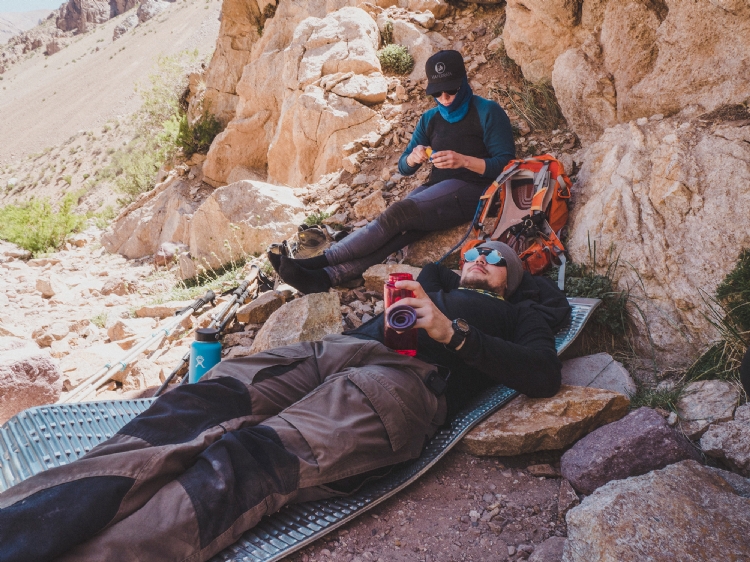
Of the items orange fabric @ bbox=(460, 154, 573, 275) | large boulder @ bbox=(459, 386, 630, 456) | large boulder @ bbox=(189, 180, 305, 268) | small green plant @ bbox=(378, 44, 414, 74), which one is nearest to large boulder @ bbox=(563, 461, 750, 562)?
large boulder @ bbox=(459, 386, 630, 456)

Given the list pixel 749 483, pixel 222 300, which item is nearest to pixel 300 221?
pixel 222 300

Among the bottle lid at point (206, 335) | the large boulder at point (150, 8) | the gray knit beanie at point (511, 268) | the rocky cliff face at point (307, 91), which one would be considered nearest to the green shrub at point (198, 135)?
the rocky cliff face at point (307, 91)

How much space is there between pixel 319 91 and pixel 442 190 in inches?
182

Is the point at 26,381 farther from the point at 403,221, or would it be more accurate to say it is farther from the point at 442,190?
the point at 442,190

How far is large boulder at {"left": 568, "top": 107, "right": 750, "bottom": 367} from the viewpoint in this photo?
3096mm

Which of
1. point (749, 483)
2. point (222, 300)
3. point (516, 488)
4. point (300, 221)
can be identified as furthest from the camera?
point (300, 221)

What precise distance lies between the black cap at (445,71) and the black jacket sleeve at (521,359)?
2.51 meters

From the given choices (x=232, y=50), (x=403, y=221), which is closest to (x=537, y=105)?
(x=403, y=221)

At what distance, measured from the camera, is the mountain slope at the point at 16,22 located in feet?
335

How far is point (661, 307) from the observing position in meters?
3.27

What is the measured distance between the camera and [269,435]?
6.53ft

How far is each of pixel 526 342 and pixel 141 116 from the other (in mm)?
30138

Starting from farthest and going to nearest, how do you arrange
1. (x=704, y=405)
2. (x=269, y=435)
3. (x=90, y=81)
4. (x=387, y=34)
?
(x=90, y=81) < (x=387, y=34) < (x=704, y=405) < (x=269, y=435)

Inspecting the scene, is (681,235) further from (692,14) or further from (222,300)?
(222,300)
